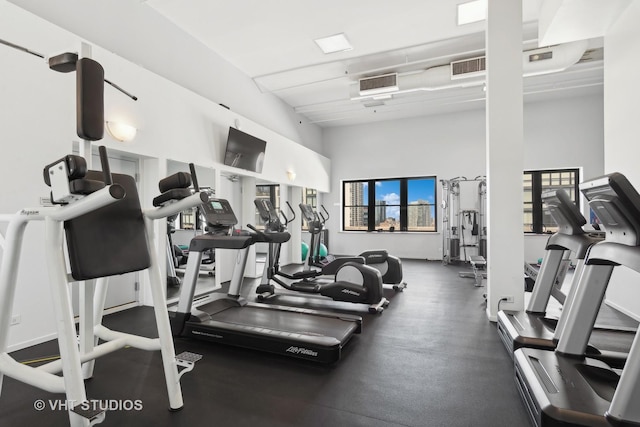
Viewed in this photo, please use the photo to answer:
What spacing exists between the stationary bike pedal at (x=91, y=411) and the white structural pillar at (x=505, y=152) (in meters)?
3.90

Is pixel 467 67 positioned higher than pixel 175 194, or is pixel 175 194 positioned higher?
pixel 467 67

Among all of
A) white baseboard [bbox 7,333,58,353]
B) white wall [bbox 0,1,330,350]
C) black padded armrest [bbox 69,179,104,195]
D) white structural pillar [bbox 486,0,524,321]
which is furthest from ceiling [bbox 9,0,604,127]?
white baseboard [bbox 7,333,58,353]

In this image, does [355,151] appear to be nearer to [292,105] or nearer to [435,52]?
[292,105]

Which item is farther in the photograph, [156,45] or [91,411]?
[156,45]

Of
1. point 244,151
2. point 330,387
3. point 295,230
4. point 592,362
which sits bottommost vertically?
point 330,387

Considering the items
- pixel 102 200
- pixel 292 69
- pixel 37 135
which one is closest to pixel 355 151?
pixel 292 69

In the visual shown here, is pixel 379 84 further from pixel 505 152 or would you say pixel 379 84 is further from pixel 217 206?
pixel 217 206

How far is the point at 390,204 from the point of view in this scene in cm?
1006

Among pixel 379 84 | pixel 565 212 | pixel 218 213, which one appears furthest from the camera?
pixel 379 84

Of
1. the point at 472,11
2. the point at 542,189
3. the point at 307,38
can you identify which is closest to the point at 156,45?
the point at 307,38

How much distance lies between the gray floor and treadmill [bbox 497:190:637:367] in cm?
28

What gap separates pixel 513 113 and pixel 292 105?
6.09 meters

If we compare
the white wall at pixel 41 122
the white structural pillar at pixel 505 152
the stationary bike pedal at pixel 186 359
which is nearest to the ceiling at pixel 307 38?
the white wall at pixel 41 122

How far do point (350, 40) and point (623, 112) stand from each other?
3990 millimetres
